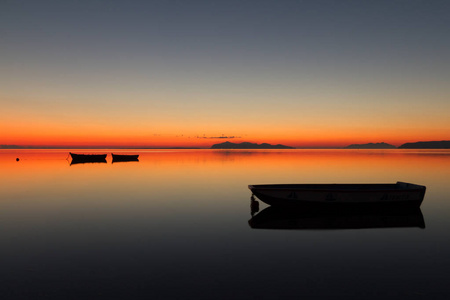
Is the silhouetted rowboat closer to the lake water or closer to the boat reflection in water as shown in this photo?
the boat reflection in water

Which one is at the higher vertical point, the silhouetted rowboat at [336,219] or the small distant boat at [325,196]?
the small distant boat at [325,196]

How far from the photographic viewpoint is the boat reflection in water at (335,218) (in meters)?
22.1

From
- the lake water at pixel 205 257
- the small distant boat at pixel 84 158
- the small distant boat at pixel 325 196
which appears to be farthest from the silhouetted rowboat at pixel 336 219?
the small distant boat at pixel 84 158

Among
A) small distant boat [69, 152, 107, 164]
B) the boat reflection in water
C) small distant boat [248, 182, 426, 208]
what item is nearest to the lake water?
the boat reflection in water

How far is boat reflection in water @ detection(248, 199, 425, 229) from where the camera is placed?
2214 cm

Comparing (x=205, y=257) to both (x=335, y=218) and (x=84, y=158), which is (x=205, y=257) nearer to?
(x=335, y=218)

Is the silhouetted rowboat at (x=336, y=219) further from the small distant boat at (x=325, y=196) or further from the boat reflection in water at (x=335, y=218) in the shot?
the small distant boat at (x=325, y=196)

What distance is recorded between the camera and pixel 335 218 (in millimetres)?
24641

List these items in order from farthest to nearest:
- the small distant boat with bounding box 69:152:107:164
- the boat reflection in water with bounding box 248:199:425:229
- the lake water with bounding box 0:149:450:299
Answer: the small distant boat with bounding box 69:152:107:164
the boat reflection in water with bounding box 248:199:425:229
the lake water with bounding box 0:149:450:299

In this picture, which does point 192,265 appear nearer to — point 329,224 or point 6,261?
point 6,261

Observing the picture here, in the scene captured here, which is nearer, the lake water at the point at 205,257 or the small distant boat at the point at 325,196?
the lake water at the point at 205,257

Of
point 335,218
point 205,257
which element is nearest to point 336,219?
point 335,218

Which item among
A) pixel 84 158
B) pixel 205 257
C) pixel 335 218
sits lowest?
pixel 84 158

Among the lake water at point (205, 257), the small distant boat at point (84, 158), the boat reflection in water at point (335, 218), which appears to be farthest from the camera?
the small distant boat at point (84, 158)
